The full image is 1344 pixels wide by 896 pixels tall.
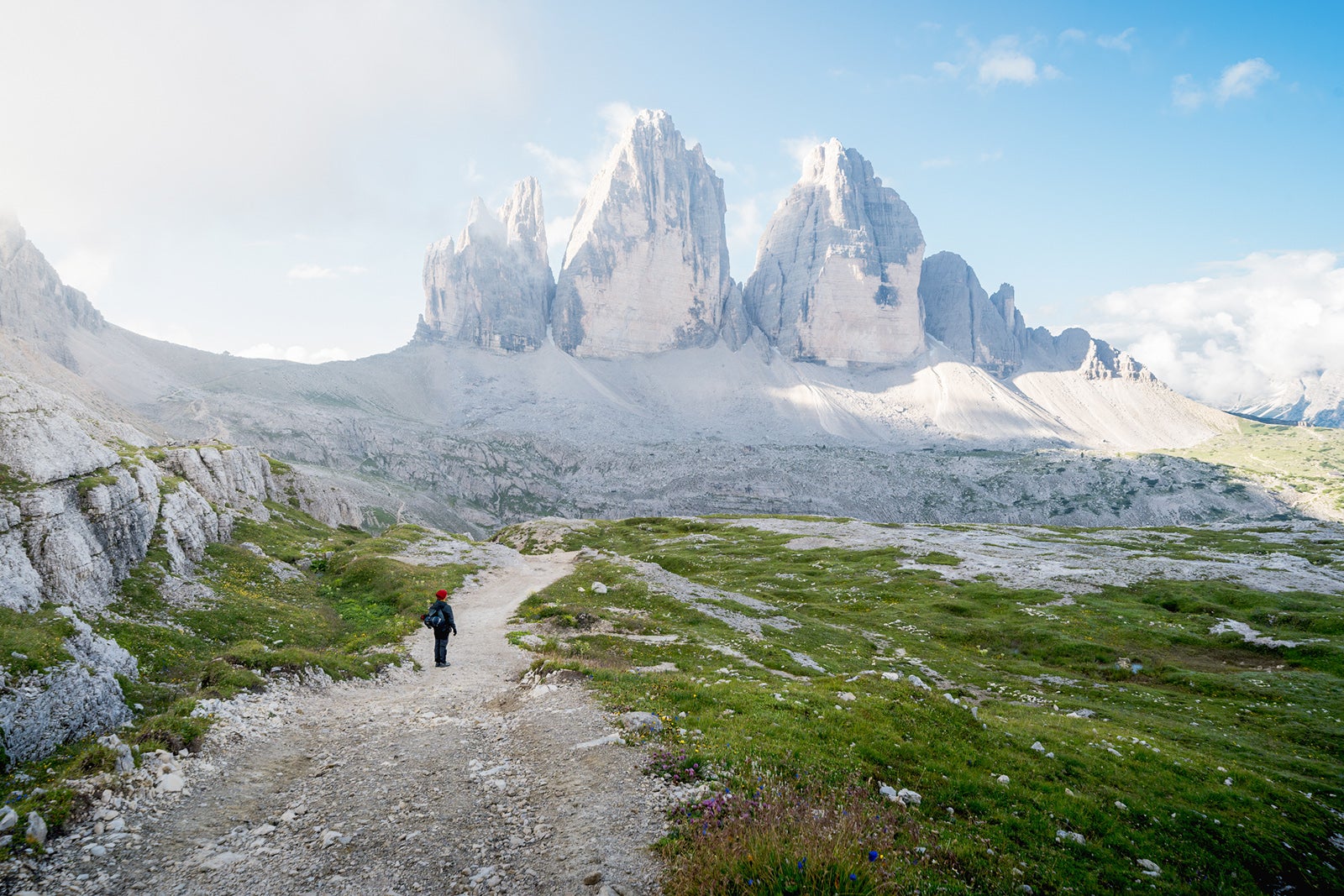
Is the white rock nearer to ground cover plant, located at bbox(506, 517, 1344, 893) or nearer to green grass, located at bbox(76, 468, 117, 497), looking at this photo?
ground cover plant, located at bbox(506, 517, 1344, 893)

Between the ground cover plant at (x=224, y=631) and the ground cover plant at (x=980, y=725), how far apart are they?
891 cm

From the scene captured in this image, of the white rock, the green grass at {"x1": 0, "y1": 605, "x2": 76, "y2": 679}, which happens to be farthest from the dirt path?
the green grass at {"x1": 0, "y1": 605, "x2": 76, "y2": 679}

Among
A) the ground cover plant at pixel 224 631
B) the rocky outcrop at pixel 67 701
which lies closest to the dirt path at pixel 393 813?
the ground cover plant at pixel 224 631

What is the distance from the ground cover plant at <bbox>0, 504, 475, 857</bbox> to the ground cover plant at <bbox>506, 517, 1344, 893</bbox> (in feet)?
29.2

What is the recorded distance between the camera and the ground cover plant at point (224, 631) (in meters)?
12.2

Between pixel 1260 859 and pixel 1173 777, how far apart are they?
329cm

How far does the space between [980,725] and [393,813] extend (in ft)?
54.0

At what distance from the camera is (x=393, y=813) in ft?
35.7

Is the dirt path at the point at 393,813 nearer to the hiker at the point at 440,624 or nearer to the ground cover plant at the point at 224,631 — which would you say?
the ground cover plant at the point at 224,631

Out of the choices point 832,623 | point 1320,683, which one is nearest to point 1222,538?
point 1320,683

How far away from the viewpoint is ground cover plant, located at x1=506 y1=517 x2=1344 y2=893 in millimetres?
9977

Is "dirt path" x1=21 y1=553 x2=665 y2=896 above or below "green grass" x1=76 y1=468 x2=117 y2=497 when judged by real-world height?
below

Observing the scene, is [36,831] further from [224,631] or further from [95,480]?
[95,480]

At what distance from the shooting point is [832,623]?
42594mm
